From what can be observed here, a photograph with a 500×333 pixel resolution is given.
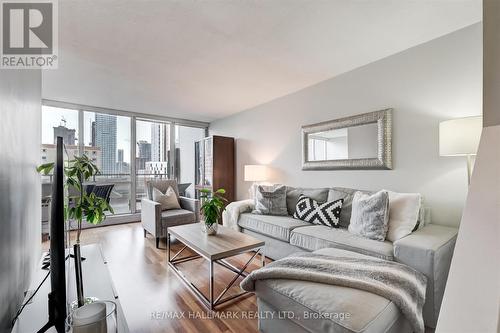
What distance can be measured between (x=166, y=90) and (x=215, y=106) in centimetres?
112

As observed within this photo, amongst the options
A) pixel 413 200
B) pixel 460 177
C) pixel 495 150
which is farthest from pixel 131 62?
pixel 460 177

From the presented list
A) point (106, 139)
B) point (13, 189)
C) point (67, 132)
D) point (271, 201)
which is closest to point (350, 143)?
point (271, 201)

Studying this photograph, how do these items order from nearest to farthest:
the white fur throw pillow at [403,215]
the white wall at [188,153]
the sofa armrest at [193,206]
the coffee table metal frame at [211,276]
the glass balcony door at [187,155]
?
the coffee table metal frame at [211,276] < the white fur throw pillow at [403,215] < the sofa armrest at [193,206] < the glass balcony door at [187,155] < the white wall at [188,153]

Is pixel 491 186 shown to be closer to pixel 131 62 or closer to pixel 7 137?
pixel 7 137

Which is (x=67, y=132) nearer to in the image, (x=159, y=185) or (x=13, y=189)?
(x=159, y=185)

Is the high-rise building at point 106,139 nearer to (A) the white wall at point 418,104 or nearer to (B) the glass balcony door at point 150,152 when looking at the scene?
(B) the glass balcony door at point 150,152

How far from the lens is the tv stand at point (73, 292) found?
0.99m

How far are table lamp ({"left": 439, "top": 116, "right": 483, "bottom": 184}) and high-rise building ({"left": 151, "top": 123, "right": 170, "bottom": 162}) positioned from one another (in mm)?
5034

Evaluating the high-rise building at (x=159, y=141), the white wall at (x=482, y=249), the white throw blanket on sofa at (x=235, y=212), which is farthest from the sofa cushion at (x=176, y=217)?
the white wall at (x=482, y=249)

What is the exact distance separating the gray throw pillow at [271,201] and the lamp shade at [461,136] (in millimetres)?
1873

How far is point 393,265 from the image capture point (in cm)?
156

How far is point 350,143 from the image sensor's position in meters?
2.92

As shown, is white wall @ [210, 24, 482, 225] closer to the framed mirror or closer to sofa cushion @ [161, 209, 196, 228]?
the framed mirror

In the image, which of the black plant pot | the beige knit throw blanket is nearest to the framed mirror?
the beige knit throw blanket
